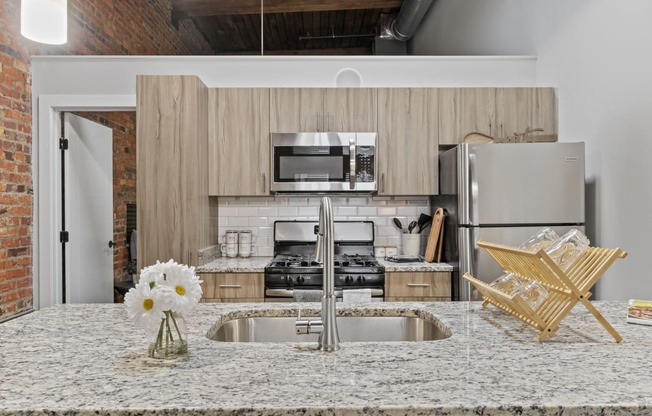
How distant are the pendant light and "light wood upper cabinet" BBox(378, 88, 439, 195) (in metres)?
2.28

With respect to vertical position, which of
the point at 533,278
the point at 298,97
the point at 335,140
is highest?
the point at 298,97

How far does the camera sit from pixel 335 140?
12.1 ft

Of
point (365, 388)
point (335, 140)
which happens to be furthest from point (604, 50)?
A: point (365, 388)

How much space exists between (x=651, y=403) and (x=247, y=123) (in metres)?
3.23

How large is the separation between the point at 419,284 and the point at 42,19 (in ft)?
8.78

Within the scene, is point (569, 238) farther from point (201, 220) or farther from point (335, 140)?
point (201, 220)

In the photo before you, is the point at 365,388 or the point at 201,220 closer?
the point at 365,388

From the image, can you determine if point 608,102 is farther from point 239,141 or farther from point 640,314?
point 239,141

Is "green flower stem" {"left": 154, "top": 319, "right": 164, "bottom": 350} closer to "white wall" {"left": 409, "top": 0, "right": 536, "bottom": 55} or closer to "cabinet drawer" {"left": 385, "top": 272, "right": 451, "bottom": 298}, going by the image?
"cabinet drawer" {"left": 385, "top": 272, "right": 451, "bottom": 298}

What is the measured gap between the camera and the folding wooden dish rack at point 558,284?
4.41 ft

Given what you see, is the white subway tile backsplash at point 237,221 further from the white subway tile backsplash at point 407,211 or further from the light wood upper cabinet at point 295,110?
the white subway tile backsplash at point 407,211

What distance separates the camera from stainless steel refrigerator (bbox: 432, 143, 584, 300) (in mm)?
3109

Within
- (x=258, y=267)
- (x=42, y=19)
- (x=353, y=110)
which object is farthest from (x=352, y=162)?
(x=42, y=19)

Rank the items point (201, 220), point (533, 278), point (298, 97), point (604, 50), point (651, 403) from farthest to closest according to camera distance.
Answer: point (298, 97)
point (201, 220)
point (604, 50)
point (533, 278)
point (651, 403)
